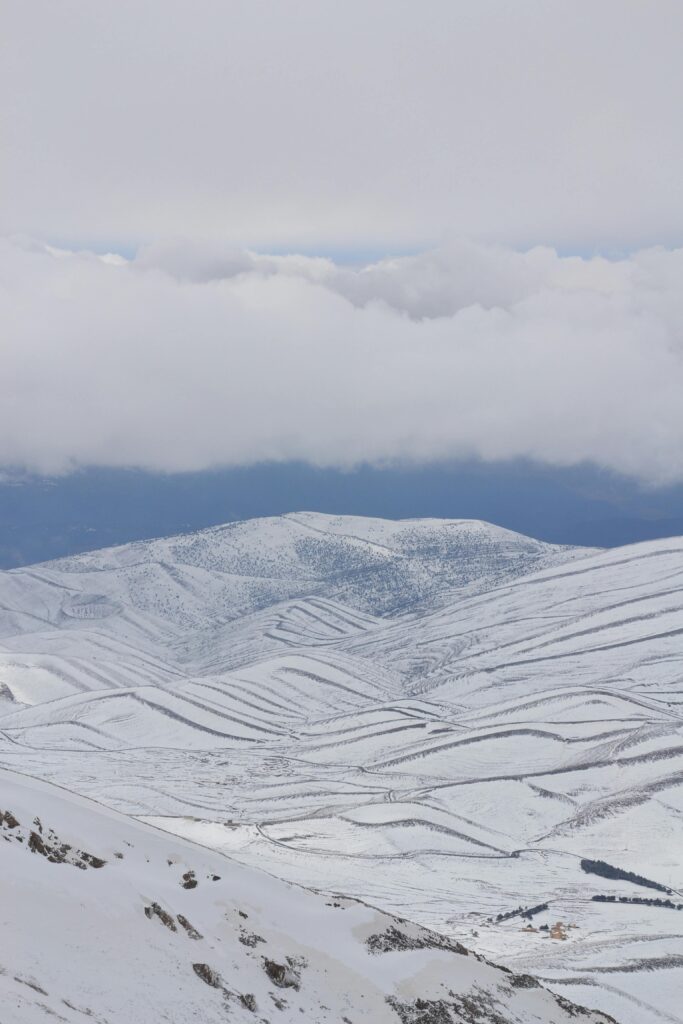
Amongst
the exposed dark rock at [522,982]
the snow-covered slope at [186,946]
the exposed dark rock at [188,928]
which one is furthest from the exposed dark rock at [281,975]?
the exposed dark rock at [522,982]

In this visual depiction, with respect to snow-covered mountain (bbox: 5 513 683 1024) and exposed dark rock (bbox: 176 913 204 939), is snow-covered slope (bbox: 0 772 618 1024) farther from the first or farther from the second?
snow-covered mountain (bbox: 5 513 683 1024)

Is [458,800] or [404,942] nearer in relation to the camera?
[404,942]

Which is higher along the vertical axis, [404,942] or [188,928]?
[188,928]

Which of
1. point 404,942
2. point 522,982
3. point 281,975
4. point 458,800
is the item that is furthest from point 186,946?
point 458,800

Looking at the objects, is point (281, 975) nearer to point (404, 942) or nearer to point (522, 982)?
point (404, 942)

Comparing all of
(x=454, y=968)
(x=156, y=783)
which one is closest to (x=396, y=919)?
(x=454, y=968)

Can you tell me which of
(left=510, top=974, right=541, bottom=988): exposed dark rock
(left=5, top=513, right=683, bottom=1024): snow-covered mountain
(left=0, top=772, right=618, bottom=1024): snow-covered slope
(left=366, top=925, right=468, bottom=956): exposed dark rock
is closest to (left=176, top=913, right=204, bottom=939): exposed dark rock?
(left=0, top=772, right=618, bottom=1024): snow-covered slope

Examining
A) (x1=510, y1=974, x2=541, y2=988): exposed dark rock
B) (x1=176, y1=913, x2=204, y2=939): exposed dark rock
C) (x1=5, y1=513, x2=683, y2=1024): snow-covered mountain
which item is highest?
(x1=176, y1=913, x2=204, y2=939): exposed dark rock

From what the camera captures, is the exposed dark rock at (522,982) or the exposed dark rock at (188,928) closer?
the exposed dark rock at (188,928)

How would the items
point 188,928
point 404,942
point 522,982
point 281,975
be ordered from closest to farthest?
point 281,975 → point 188,928 → point 404,942 → point 522,982

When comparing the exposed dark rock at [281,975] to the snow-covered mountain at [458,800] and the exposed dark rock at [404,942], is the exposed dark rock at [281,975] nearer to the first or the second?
the snow-covered mountain at [458,800]
